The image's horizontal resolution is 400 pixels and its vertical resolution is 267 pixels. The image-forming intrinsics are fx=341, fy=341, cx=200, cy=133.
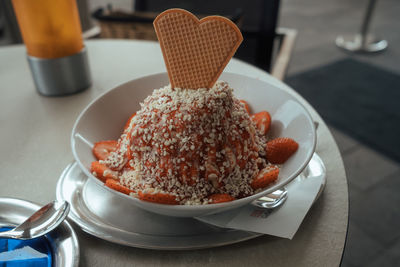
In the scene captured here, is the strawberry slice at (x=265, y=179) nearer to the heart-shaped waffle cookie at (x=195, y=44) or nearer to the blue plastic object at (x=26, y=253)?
the heart-shaped waffle cookie at (x=195, y=44)

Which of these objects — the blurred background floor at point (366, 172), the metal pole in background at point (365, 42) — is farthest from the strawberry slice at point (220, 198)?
the metal pole in background at point (365, 42)

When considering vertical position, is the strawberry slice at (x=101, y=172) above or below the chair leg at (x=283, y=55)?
above

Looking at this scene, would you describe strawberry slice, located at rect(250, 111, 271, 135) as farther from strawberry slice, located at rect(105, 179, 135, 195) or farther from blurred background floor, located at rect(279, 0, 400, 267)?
blurred background floor, located at rect(279, 0, 400, 267)

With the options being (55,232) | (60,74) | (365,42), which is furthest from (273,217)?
(365,42)

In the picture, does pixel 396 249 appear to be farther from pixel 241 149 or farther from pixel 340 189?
pixel 241 149

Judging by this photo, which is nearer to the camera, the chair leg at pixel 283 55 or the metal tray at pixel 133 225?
the metal tray at pixel 133 225

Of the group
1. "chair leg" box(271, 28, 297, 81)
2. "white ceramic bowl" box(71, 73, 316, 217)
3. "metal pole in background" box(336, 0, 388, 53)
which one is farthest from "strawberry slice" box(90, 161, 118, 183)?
"metal pole in background" box(336, 0, 388, 53)
